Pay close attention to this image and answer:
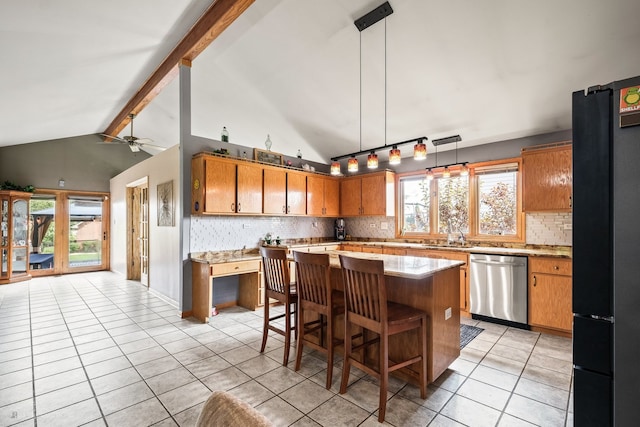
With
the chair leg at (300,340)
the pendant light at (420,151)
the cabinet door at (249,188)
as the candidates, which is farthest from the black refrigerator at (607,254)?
the cabinet door at (249,188)

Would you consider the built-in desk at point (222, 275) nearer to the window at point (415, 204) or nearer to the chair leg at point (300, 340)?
the chair leg at point (300, 340)

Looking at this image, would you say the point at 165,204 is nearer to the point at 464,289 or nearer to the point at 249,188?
the point at 249,188

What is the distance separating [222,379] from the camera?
2.51 meters

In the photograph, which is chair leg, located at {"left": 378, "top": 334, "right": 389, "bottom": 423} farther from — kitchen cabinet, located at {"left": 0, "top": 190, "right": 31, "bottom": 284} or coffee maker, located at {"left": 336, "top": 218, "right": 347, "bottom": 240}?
kitchen cabinet, located at {"left": 0, "top": 190, "right": 31, "bottom": 284}

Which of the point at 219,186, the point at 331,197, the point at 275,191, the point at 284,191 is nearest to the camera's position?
the point at 219,186

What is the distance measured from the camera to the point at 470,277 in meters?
4.08

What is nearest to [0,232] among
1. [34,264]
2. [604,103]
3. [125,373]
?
[34,264]

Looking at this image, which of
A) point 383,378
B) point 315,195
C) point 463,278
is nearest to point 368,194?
point 315,195

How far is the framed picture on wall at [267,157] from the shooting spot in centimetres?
492

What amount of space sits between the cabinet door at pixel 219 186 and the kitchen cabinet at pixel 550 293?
4.06m

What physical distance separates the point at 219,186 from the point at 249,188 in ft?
1.69

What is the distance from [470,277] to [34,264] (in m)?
9.52

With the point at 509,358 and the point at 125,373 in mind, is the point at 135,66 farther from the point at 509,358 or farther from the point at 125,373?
the point at 509,358

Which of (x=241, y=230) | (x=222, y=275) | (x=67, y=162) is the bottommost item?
(x=222, y=275)
